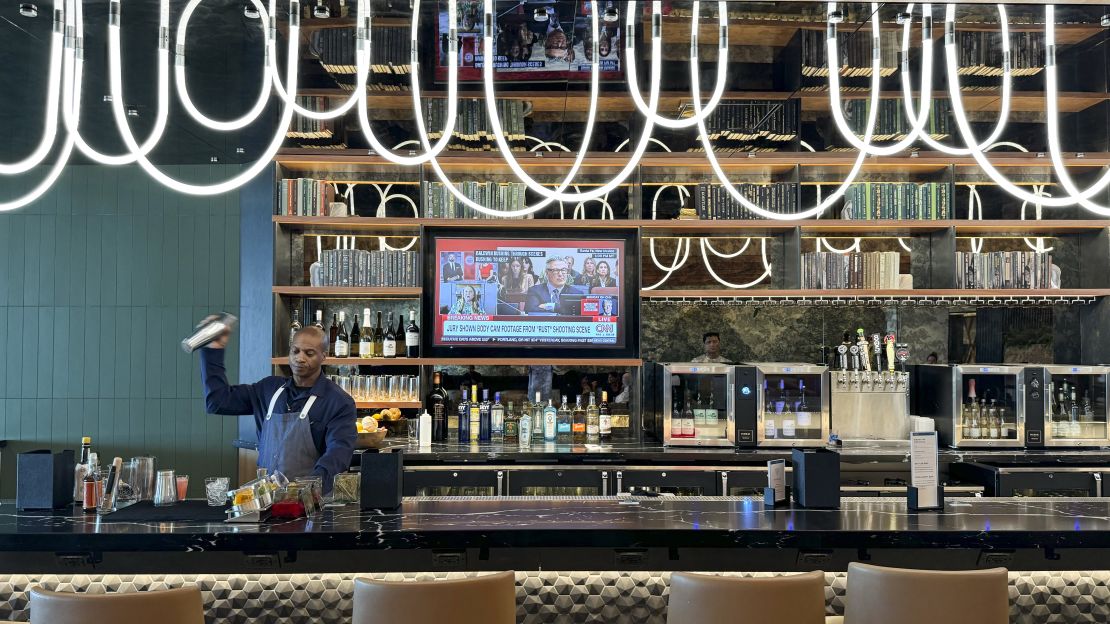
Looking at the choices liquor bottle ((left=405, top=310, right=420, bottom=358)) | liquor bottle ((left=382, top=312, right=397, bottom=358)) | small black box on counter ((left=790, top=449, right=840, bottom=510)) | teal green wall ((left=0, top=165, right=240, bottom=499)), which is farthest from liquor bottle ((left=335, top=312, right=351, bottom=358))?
small black box on counter ((left=790, top=449, right=840, bottom=510))

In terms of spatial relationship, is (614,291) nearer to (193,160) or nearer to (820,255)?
(820,255)

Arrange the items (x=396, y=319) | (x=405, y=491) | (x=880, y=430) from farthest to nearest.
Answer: (x=396, y=319) < (x=880, y=430) < (x=405, y=491)

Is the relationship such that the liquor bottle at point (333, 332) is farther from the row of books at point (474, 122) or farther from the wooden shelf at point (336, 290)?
the row of books at point (474, 122)

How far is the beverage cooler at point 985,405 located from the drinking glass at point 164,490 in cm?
446

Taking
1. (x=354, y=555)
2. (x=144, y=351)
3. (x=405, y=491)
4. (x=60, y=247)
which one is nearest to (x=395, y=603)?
(x=354, y=555)

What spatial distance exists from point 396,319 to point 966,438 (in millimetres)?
3769

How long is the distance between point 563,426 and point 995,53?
3.59 meters

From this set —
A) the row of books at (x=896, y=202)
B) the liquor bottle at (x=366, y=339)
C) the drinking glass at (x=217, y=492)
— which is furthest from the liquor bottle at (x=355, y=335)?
the row of books at (x=896, y=202)

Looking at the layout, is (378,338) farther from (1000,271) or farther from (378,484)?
(1000,271)

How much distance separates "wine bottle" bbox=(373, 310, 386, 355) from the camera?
5.62m

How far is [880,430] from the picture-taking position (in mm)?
5465

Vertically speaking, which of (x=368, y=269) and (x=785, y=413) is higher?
(x=368, y=269)

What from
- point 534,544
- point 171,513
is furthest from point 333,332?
point 534,544

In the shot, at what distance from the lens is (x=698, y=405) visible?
5.39 meters
